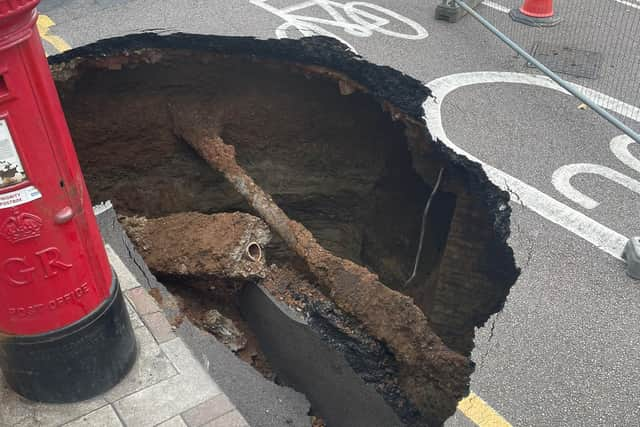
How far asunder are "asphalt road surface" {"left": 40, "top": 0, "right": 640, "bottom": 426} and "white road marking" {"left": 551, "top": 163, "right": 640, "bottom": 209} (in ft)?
0.05

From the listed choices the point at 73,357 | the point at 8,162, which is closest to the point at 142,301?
the point at 73,357

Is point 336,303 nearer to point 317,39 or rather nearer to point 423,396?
point 423,396

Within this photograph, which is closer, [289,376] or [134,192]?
[289,376]

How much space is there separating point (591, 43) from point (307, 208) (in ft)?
16.6

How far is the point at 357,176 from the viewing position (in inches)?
209

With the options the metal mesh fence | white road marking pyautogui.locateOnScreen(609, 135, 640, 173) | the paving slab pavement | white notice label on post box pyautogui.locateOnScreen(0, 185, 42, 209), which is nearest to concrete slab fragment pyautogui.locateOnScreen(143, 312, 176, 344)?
the paving slab pavement

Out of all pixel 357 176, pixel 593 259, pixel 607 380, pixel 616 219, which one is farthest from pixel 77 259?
pixel 616 219

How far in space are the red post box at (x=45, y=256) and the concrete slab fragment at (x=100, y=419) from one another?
0.13 m

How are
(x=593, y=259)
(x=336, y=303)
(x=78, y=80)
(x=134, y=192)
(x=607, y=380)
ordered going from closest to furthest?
(x=336, y=303)
(x=607, y=380)
(x=78, y=80)
(x=593, y=259)
(x=134, y=192)

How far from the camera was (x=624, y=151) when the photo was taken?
6.13 meters

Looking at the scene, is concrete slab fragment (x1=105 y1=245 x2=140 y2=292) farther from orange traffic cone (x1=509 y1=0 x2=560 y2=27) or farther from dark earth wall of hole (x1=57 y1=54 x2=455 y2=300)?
orange traffic cone (x1=509 y1=0 x2=560 y2=27)

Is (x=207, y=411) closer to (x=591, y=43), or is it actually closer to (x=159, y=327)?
(x=159, y=327)

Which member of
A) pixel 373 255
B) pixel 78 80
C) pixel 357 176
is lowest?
pixel 373 255

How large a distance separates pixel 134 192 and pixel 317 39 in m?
1.98
